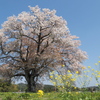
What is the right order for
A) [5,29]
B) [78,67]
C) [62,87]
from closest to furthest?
[62,87], [5,29], [78,67]

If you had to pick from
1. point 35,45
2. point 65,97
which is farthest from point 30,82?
point 65,97

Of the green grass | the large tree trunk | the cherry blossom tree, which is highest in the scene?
the cherry blossom tree

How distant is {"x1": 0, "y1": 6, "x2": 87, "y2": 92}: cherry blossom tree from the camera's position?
29.8 m

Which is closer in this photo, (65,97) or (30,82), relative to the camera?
(65,97)

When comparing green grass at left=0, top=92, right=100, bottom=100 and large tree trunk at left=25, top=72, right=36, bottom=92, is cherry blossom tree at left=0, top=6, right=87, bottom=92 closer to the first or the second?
large tree trunk at left=25, top=72, right=36, bottom=92

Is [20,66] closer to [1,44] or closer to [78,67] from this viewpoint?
[1,44]

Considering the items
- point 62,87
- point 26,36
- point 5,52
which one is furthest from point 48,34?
point 62,87

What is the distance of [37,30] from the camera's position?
1160 inches

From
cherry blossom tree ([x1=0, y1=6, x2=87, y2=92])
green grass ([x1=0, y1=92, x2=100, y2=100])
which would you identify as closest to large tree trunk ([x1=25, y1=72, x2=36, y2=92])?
cherry blossom tree ([x1=0, y1=6, x2=87, y2=92])

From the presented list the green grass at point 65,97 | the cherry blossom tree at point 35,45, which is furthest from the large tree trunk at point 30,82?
the green grass at point 65,97

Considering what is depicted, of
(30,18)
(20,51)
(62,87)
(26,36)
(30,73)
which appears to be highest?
(30,18)

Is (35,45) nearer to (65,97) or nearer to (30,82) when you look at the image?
(30,82)

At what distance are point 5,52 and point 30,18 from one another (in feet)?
24.2

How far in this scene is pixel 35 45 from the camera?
32.5m
